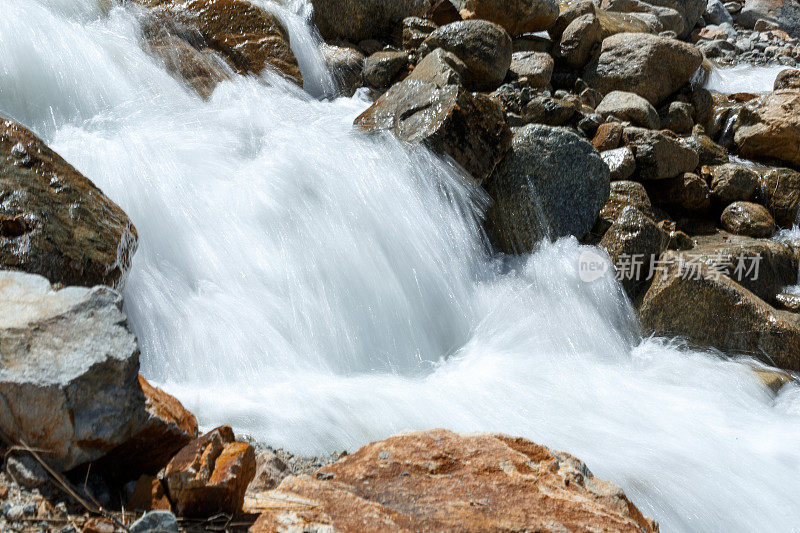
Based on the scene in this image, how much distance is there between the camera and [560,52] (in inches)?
378

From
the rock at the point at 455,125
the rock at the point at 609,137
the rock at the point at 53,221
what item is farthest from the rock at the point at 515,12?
the rock at the point at 53,221

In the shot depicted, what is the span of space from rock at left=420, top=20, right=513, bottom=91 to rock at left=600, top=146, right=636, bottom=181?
1898 mm

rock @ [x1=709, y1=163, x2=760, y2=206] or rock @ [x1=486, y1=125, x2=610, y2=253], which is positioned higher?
rock @ [x1=486, y1=125, x2=610, y2=253]

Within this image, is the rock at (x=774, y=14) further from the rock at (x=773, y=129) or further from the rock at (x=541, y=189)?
the rock at (x=541, y=189)

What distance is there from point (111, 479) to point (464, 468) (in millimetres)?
1272

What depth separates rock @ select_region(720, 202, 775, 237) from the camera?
276 inches

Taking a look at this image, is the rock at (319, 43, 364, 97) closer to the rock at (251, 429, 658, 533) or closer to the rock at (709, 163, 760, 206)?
the rock at (709, 163, 760, 206)

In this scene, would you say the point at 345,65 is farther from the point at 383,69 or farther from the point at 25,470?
the point at 25,470

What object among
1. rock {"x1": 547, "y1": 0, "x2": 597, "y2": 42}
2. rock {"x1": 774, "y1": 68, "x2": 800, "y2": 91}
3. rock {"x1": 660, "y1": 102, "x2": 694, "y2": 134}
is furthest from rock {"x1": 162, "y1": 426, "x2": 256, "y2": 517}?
rock {"x1": 774, "y1": 68, "x2": 800, "y2": 91}

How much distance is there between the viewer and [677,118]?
886cm

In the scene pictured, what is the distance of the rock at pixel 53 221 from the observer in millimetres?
3314

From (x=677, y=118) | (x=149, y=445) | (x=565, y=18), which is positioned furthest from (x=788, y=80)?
(x=149, y=445)

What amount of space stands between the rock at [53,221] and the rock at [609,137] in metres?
5.22

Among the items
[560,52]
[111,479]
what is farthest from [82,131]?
[560,52]
